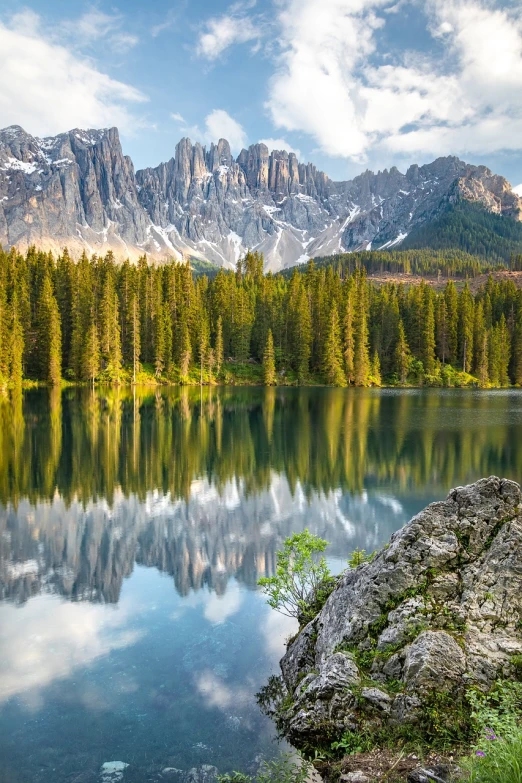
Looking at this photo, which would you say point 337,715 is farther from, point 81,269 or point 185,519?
point 81,269

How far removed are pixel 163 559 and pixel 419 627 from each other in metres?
9.80

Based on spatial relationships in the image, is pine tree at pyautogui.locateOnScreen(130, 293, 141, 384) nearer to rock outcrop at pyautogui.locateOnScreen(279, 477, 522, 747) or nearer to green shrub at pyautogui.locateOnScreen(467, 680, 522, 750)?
rock outcrop at pyautogui.locateOnScreen(279, 477, 522, 747)

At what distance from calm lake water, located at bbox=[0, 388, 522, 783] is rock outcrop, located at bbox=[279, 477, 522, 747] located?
1179mm

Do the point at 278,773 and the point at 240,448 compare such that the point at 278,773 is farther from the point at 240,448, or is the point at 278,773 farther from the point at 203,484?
the point at 240,448

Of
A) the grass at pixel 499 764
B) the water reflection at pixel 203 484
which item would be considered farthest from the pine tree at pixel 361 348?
the grass at pixel 499 764

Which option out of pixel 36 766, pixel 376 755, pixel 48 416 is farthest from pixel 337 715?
pixel 48 416

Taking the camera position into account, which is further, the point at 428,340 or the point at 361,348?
the point at 428,340

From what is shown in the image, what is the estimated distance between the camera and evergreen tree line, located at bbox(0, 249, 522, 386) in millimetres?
90125

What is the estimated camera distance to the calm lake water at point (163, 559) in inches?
327

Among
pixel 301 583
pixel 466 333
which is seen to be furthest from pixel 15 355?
pixel 466 333

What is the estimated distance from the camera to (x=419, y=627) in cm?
796

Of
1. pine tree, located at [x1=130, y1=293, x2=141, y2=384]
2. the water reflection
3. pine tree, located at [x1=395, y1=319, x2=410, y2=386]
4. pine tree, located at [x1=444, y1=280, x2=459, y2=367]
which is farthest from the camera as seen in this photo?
pine tree, located at [x1=444, y1=280, x2=459, y2=367]

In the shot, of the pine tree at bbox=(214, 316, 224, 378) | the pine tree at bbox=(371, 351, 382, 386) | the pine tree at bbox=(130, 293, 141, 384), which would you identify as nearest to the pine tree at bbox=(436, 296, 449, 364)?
the pine tree at bbox=(371, 351, 382, 386)

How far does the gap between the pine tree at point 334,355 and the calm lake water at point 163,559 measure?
59021mm
